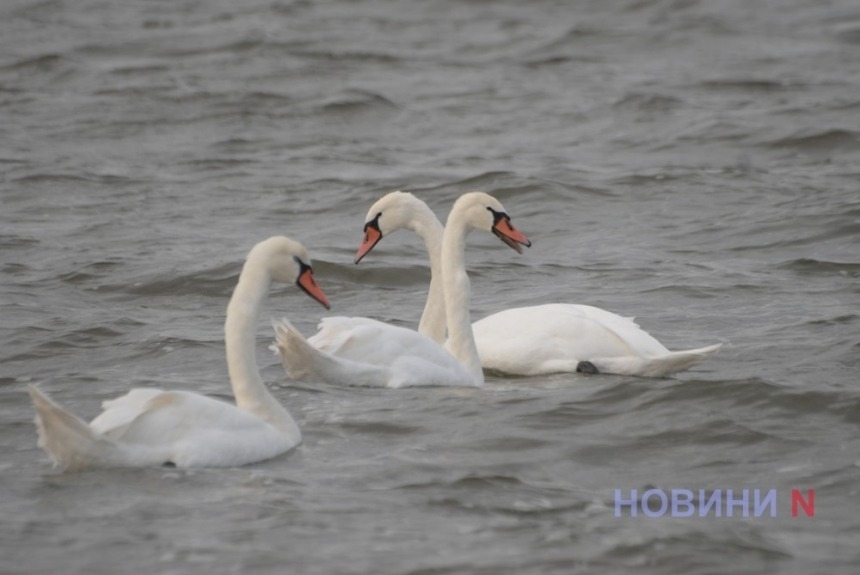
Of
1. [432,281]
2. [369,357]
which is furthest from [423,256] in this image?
[369,357]

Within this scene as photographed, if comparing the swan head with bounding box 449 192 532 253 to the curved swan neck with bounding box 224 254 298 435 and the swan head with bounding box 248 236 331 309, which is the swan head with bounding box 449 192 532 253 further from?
the curved swan neck with bounding box 224 254 298 435

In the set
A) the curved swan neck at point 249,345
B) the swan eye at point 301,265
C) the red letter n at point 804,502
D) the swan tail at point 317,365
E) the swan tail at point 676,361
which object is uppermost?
the swan eye at point 301,265

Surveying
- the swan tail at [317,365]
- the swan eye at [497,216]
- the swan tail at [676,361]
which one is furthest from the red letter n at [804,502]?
the swan eye at [497,216]

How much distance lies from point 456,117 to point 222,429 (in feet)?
38.8

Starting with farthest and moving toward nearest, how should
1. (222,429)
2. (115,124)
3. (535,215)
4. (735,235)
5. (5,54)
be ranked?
(5,54) → (115,124) → (535,215) → (735,235) → (222,429)

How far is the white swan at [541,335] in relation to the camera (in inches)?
358

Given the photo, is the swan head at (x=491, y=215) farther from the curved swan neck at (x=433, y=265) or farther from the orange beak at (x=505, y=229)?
the curved swan neck at (x=433, y=265)

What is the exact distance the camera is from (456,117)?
18453mm

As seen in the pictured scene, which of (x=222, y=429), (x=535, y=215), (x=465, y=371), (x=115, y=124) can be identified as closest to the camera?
(x=222, y=429)

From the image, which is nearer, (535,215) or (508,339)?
(508,339)

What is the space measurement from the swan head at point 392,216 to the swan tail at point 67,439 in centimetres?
290

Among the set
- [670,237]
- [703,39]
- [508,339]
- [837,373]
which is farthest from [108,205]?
[703,39]

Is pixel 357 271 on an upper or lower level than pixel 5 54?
lower

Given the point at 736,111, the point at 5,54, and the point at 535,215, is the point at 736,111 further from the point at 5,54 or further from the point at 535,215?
the point at 5,54
